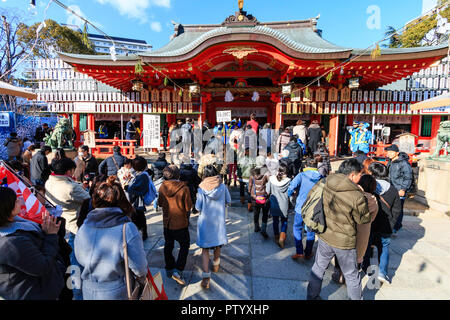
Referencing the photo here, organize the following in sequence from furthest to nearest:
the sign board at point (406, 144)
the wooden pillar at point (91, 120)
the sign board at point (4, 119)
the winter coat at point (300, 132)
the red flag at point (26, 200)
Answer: the wooden pillar at point (91, 120) < the sign board at point (4, 119) < the sign board at point (406, 144) < the winter coat at point (300, 132) < the red flag at point (26, 200)

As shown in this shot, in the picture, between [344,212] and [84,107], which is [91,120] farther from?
[344,212]

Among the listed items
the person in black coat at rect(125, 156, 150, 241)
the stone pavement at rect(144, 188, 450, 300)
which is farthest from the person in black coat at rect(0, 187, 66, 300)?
the person in black coat at rect(125, 156, 150, 241)

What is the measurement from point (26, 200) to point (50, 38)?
25.0 meters

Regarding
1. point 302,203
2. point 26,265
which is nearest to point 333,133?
point 302,203

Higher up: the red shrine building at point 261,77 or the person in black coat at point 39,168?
the red shrine building at point 261,77

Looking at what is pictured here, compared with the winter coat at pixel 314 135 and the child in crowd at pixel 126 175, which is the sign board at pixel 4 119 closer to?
the child in crowd at pixel 126 175

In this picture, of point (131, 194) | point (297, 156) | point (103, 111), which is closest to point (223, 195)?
point (131, 194)

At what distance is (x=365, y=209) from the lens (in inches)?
92.5

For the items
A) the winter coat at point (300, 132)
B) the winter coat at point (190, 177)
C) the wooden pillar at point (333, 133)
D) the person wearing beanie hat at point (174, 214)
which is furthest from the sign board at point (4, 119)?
the wooden pillar at point (333, 133)

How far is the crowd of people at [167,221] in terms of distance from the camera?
1666mm

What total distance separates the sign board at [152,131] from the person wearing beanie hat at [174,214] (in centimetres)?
934

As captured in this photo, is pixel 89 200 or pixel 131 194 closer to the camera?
pixel 89 200

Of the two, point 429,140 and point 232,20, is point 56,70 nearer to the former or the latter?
point 232,20

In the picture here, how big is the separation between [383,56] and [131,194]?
1003 cm
